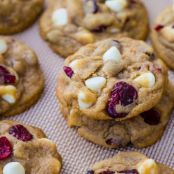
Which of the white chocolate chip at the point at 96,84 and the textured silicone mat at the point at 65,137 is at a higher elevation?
the white chocolate chip at the point at 96,84

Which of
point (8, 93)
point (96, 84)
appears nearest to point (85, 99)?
point (96, 84)

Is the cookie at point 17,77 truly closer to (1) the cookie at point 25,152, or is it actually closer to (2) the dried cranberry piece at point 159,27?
(1) the cookie at point 25,152

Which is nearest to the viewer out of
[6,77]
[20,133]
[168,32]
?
[20,133]

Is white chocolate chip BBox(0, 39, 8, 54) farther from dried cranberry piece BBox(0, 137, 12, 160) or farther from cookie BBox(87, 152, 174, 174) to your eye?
cookie BBox(87, 152, 174, 174)

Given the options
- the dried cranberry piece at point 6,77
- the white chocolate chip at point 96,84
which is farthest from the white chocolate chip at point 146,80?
the dried cranberry piece at point 6,77

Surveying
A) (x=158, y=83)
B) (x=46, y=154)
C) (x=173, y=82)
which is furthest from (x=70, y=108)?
(x=173, y=82)

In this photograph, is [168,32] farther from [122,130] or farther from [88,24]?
[122,130]

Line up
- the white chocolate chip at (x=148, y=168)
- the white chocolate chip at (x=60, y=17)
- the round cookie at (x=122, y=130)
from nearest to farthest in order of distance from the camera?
the white chocolate chip at (x=148, y=168), the round cookie at (x=122, y=130), the white chocolate chip at (x=60, y=17)
